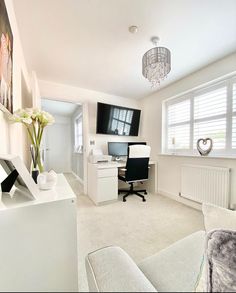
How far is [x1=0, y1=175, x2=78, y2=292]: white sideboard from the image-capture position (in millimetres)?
625

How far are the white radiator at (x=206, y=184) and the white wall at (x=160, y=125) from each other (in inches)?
3.5

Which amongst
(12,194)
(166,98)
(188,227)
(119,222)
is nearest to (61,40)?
(12,194)

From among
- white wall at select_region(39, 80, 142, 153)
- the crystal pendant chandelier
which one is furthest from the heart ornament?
white wall at select_region(39, 80, 142, 153)

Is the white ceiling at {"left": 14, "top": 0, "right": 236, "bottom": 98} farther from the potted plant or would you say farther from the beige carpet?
the beige carpet

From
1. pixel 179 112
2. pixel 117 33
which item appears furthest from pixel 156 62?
pixel 179 112

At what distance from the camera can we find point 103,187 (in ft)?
8.19

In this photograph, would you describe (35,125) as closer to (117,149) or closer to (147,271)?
(147,271)

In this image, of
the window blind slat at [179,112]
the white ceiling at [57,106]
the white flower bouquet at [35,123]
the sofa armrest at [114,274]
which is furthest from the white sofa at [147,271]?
the white ceiling at [57,106]

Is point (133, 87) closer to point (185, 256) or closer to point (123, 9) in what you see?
point (123, 9)

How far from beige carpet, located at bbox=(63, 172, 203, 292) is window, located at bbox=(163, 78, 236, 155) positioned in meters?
1.11

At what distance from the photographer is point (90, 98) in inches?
121

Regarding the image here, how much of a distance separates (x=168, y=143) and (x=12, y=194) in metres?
2.87

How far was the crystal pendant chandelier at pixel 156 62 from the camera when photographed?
5.11ft

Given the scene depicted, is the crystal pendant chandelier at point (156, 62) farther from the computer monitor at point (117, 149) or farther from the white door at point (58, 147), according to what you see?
the white door at point (58, 147)
